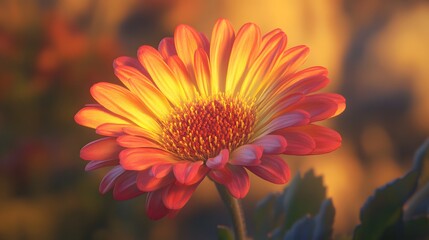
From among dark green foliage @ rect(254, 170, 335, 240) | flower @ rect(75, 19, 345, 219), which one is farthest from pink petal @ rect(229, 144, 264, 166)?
dark green foliage @ rect(254, 170, 335, 240)

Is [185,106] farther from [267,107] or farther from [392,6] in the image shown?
[392,6]

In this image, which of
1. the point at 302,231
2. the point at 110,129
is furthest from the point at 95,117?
the point at 302,231

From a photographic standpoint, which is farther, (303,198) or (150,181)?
(303,198)

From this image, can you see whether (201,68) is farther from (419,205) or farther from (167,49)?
(419,205)

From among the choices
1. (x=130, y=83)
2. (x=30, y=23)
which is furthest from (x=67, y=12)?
(x=130, y=83)

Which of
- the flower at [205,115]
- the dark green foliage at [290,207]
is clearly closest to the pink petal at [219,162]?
the flower at [205,115]

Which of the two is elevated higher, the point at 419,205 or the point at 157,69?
the point at 157,69
